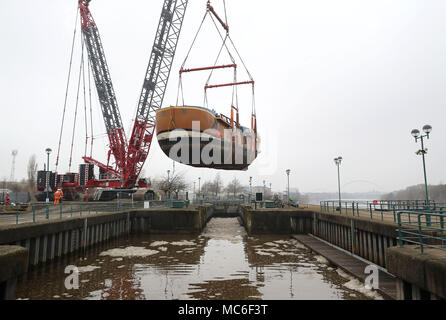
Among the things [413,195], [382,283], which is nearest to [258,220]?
[382,283]

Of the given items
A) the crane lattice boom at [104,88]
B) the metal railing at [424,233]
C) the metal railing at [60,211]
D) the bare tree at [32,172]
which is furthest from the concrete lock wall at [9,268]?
the bare tree at [32,172]

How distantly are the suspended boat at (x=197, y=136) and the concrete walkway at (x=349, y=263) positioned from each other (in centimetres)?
985

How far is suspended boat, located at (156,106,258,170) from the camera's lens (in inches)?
835

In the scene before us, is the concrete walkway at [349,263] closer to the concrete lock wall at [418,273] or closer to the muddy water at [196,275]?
the muddy water at [196,275]

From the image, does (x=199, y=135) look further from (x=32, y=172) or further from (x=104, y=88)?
(x=32, y=172)

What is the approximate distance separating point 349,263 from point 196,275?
7.76 metres

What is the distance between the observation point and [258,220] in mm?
26281

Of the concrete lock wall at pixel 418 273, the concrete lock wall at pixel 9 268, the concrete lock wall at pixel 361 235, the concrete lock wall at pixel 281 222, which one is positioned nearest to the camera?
the concrete lock wall at pixel 9 268

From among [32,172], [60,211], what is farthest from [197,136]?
[32,172]

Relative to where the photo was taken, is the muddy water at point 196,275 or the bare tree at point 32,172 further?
the bare tree at point 32,172

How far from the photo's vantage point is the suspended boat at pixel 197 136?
21203 millimetres

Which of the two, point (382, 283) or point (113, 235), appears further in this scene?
point (113, 235)
